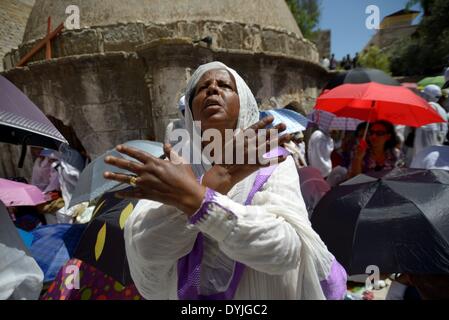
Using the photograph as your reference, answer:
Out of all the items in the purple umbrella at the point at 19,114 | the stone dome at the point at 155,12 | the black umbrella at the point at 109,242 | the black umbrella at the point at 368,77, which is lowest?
the black umbrella at the point at 109,242

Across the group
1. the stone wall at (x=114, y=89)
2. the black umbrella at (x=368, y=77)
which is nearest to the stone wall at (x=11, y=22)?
the stone wall at (x=114, y=89)

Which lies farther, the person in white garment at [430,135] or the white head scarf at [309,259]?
the person in white garment at [430,135]

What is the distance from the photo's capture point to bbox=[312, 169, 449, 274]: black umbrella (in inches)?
64.7

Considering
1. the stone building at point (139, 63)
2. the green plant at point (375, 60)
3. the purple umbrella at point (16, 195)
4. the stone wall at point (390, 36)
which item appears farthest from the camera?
the stone wall at point (390, 36)

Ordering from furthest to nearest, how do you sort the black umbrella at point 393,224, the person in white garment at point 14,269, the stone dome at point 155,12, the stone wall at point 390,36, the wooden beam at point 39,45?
the stone wall at point 390,36 < the stone dome at point 155,12 < the wooden beam at point 39,45 < the black umbrella at point 393,224 < the person in white garment at point 14,269

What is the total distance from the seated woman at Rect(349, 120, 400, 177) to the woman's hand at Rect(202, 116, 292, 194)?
2400 millimetres

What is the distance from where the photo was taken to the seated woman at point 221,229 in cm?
87

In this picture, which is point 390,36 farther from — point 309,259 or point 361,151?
point 309,259

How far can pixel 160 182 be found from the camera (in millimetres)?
860

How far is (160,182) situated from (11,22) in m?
13.5

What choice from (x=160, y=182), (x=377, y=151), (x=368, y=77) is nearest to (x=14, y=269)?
(x=160, y=182)

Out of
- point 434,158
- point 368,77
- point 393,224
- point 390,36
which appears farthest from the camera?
point 390,36

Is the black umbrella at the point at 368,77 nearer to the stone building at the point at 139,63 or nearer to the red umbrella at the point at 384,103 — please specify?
the red umbrella at the point at 384,103

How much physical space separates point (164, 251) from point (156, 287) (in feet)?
0.75
